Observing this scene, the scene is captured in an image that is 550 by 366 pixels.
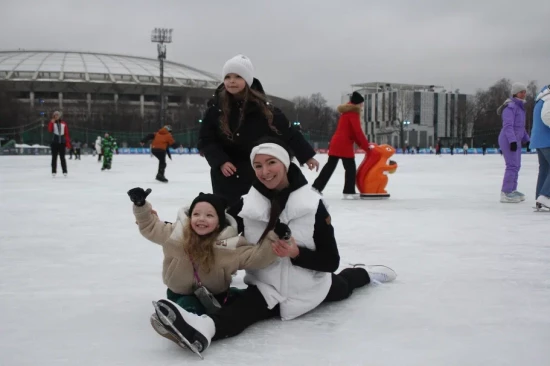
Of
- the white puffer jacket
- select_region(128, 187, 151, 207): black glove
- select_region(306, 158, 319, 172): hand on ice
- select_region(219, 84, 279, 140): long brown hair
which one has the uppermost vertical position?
select_region(219, 84, 279, 140): long brown hair

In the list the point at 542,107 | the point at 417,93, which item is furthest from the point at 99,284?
the point at 417,93

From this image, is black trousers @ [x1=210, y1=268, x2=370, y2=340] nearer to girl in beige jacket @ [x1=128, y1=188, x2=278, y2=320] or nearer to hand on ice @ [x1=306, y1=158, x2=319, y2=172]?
girl in beige jacket @ [x1=128, y1=188, x2=278, y2=320]

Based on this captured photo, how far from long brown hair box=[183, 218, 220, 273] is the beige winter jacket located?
19 millimetres

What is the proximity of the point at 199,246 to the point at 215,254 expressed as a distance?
0.07m

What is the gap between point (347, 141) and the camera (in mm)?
7125

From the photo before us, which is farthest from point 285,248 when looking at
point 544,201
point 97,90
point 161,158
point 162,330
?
point 97,90

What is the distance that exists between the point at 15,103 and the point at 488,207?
162 feet

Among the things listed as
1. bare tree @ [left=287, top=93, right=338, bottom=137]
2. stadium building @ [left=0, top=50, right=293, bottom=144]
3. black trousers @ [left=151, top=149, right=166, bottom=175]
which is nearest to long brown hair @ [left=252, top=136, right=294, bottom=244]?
black trousers @ [left=151, top=149, right=166, bottom=175]

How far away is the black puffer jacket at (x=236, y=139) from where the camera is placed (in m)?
3.04

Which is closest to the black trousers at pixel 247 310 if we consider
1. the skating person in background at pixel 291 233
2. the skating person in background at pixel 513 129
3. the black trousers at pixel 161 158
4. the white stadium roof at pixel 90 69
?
the skating person in background at pixel 291 233

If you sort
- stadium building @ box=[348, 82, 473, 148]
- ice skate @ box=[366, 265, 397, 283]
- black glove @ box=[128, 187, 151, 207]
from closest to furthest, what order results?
black glove @ box=[128, 187, 151, 207], ice skate @ box=[366, 265, 397, 283], stadium building @ box=[348, 82, 473, 148]

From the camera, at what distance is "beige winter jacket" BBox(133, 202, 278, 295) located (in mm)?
2191

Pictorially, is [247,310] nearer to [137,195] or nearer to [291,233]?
[291,233]

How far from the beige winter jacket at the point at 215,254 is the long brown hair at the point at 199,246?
2 centimetres
